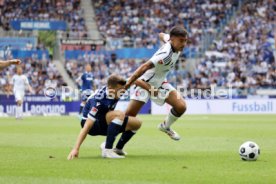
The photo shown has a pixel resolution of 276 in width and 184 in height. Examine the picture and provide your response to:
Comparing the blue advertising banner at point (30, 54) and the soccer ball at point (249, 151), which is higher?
the blue advertising banner at point (30, 54)

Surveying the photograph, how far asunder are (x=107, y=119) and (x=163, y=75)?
219 centimetres

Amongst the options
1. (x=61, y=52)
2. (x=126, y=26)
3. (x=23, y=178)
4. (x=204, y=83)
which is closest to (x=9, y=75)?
(x=61, y=52)

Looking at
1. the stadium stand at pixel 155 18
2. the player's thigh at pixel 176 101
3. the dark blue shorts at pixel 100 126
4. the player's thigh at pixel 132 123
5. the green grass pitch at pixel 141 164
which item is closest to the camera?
the green grass pitch at pixel 141 164

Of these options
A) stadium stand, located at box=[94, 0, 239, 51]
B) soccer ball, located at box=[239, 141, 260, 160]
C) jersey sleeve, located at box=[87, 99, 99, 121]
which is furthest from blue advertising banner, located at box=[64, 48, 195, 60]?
soccer ball, located at box=[239, 141, 260, 160]

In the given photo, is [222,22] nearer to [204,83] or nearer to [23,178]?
[204,83]

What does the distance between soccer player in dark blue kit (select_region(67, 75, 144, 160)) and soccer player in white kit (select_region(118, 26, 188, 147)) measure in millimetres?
610

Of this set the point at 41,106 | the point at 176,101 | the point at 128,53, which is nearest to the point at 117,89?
the point at 176,101

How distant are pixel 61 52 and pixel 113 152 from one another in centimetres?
3571

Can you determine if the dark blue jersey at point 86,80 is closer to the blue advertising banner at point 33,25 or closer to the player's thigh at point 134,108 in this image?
the blue advertising banner at point 33,25

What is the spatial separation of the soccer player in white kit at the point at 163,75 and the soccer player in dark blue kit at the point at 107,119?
2.00ft

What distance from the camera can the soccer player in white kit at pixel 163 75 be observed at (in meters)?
12.8

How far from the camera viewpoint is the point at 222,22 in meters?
49.9

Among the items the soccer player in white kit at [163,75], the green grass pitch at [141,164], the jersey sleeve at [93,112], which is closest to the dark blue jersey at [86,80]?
the green grass pitch at [141,164]

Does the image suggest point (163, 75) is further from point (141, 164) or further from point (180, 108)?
point (141, 164)
